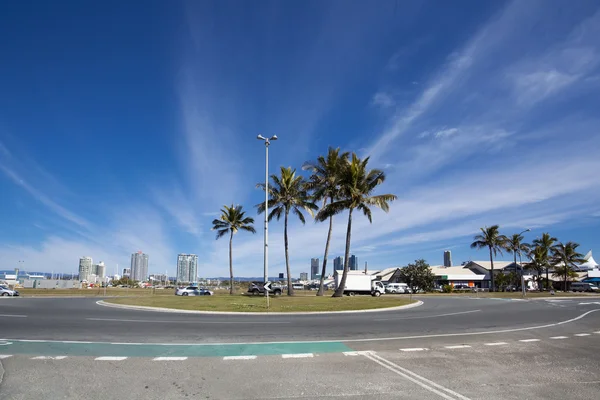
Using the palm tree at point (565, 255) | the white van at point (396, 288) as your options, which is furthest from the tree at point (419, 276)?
the palm tree at point (565, 255)

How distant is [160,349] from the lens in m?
9.43

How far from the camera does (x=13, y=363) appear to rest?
7.74m

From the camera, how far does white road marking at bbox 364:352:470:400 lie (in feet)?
19.4

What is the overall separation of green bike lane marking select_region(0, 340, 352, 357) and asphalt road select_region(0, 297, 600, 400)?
0.03m

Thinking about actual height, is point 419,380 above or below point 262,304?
above

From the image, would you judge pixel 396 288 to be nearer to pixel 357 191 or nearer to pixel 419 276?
pixel 419 276

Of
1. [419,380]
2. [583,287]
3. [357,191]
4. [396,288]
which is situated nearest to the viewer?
[419,380]

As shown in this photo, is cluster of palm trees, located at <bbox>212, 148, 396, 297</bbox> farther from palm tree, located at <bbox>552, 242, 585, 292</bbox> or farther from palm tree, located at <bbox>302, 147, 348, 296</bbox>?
palm tree, located at <bbox>552, 242, 585, 292</bbox>

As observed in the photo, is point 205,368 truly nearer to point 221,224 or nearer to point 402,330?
point 402,330

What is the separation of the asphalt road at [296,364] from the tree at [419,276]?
60.0 m

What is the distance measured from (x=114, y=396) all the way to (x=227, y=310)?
1728cm

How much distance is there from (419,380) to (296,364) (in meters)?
2.42

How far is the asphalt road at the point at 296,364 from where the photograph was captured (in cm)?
610

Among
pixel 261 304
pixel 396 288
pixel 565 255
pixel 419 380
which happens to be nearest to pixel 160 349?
pixel 419 380
